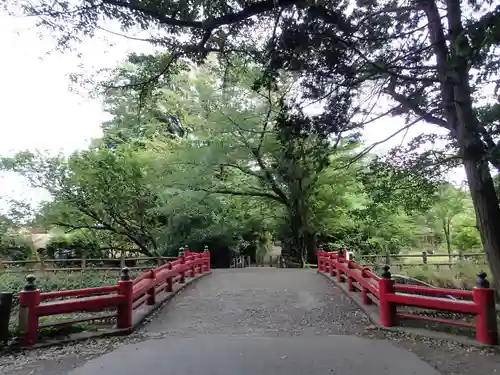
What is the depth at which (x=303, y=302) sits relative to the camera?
30.5 ft

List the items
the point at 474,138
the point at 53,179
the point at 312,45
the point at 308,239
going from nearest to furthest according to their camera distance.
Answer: the point at 474,138 → the point at 312,45 → the point at 53,179 → the point at 308,239

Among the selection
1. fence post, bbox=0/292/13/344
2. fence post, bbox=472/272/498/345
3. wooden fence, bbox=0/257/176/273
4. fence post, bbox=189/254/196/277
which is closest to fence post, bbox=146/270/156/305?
fence post, bbox=0/292/13/344

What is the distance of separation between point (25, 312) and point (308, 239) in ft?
48.9

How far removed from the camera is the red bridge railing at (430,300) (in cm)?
544

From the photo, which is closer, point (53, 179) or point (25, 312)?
point (25, 312)

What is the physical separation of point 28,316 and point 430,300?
563 centimetres

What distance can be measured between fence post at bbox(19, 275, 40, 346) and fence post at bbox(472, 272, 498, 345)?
→ 233 inches

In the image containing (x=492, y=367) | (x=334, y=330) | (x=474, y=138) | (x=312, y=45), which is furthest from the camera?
(x=334, y=330)

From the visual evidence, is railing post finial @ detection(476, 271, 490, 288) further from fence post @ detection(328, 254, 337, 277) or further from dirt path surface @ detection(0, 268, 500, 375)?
fence post @ detection(328, 254, 337, 277)

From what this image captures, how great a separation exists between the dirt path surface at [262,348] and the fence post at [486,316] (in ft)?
0.83

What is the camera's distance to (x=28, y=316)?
222 inches

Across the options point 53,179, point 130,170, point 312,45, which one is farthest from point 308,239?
point 312,45

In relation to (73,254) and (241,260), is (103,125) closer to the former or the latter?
(73,254)

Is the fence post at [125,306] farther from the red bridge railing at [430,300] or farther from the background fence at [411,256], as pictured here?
the background fence at [411,256]
